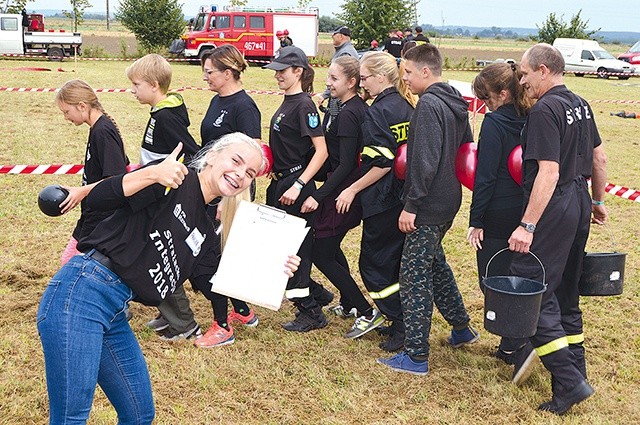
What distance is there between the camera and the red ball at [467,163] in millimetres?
4140

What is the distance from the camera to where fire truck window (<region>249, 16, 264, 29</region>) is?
32094 millimetres

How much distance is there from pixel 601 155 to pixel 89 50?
1209 inches

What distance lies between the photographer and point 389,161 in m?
4.38

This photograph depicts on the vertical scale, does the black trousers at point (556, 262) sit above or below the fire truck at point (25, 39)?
below

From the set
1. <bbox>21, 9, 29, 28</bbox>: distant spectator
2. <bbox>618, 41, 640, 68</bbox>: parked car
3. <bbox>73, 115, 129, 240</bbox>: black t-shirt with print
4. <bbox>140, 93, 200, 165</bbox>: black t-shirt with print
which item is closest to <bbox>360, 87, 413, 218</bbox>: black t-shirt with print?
<bbox>140, 93, 200, 165</bbox>: black t-shirt with print

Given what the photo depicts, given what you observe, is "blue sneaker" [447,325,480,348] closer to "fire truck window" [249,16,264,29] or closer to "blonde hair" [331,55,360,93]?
"blonde hair" [331,55,360,93]

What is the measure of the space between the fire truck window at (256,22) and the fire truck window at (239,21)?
0.93 ft

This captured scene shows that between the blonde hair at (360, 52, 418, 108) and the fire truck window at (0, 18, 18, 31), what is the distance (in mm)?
28401

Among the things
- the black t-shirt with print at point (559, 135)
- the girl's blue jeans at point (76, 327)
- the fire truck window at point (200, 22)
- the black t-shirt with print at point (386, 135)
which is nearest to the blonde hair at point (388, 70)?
the black t-shirt with print at point (386, 135)

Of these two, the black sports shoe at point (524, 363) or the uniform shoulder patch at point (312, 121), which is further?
the uniform shoulder patch at point (312, 121)

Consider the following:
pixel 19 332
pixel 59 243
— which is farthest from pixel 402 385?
pixel 59 243

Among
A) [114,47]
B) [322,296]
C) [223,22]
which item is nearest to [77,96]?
[322,296]

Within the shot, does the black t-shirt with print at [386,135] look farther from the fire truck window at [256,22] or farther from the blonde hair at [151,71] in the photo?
the fire truck window at [256,22]

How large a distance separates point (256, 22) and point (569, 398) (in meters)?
30.4
